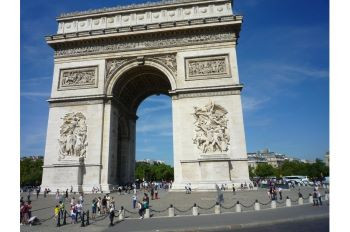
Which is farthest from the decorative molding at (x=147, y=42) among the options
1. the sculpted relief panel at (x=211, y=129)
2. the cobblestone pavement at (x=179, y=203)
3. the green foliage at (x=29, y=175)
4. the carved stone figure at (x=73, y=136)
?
the green foliage at (x=29, y=175)

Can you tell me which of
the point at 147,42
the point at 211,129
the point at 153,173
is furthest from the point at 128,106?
the point at 153,173

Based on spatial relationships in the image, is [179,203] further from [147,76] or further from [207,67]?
[147,76]

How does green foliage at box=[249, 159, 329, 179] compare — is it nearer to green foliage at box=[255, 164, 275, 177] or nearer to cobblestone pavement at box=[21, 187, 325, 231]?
green foliage at box=[255, 164, 275, 177]

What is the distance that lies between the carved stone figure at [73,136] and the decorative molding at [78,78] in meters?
2.75

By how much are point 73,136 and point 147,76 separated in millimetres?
9046

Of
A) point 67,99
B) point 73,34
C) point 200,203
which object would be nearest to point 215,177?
point 200,203

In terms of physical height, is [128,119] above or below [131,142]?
above

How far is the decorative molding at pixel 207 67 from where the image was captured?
23531 mm

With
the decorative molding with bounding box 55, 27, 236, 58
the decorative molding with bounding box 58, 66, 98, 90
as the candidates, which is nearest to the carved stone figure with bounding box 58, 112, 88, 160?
the decorative molding with bounding box 58, 66, 98, 90

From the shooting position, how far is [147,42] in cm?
2523

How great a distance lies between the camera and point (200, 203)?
16.5 m

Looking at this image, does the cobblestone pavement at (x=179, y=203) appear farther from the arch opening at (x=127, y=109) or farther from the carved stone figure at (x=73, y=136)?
the arch opening at (x=127, y=109)
